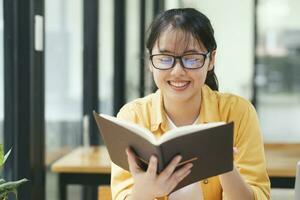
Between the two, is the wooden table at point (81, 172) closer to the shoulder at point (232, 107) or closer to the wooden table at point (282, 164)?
the wooden table at point (282, 164)

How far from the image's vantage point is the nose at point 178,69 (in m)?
1.42

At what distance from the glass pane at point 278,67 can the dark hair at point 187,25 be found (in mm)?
4377

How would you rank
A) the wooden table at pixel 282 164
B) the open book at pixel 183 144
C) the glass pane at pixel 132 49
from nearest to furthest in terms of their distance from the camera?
the open book at pixel 183 144, the wooden table at pixel 282 164, the glass pane at pixel 132 49

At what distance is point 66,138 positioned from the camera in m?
2.98

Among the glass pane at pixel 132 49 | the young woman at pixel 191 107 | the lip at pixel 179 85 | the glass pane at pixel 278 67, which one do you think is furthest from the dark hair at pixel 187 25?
the glass pane at pixel 278 67

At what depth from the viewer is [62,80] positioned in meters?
2.82

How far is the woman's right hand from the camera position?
3.84 feet

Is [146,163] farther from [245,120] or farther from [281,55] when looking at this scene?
[281,55]

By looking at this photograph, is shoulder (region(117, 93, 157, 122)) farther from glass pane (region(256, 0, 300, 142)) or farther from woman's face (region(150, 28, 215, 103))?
glass pane (region(256, 0, 300, 142))

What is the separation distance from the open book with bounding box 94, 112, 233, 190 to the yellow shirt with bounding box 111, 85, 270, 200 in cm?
24

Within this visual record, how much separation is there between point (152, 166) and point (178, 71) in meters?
0.35

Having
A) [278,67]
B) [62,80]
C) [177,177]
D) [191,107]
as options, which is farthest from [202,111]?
[278,67]

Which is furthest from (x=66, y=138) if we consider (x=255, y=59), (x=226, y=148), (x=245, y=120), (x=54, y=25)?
(x=255, y=59)

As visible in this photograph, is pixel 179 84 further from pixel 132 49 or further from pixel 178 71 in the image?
pixel 132 49
